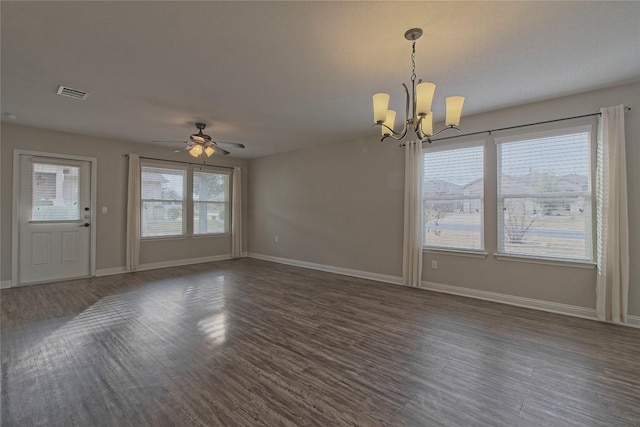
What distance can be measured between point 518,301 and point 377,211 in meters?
2.50

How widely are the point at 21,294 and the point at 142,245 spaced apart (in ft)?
6.53

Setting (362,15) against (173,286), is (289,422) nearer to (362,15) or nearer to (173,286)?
(362,15)

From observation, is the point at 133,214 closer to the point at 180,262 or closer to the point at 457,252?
the point at 180,262

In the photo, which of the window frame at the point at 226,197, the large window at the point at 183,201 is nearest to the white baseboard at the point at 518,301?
the window frame at the point at 226,197

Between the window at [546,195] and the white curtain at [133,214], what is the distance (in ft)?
21.3

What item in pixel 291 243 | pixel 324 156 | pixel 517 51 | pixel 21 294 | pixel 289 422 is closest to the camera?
pixel 289 422

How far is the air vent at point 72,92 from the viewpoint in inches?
131

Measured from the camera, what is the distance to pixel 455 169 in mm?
4543

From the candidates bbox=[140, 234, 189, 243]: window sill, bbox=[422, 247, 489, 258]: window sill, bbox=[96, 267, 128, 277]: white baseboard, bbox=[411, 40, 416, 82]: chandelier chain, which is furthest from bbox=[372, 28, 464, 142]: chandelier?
bbox=[96, 267, 128, 277]: white baseboard

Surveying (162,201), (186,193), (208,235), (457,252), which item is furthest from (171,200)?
(457,252)

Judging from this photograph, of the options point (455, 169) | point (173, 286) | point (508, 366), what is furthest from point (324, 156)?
point (508, 366)

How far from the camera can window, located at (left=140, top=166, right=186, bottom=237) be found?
618 centimetres

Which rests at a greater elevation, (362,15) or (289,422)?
(362,15)

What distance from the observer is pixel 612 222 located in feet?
10.6
